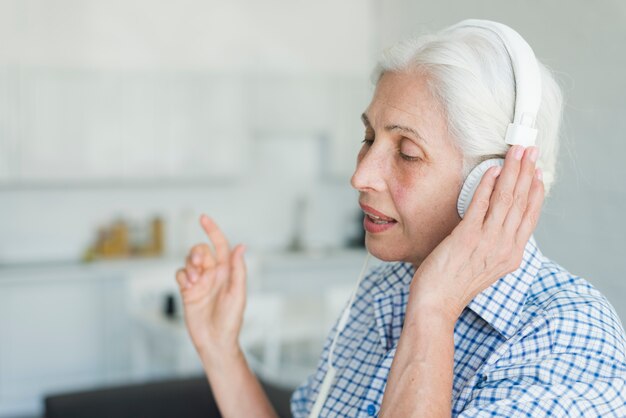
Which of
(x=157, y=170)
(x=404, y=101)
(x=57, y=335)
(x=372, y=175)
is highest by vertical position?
(x=404, y=101)

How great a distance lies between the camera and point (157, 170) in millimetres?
4316

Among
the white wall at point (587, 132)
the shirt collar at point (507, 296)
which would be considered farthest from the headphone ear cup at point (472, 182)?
the white wall at point (587, 132)

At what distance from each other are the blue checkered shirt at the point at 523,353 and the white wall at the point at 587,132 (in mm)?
188

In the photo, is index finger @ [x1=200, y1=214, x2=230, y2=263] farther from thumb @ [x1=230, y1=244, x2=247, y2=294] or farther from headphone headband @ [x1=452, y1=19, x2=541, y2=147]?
headphone headband @ [x1=452, y1=19, x2=541, y2=147]

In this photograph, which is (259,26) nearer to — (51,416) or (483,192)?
(51,416)

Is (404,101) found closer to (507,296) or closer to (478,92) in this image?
(478,92)

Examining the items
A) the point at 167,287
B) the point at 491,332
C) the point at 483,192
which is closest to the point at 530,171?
the point at 483,192

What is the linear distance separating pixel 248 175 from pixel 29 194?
1.29 metres

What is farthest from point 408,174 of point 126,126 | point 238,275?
point 126,126

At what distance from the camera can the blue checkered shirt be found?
2.95 feet

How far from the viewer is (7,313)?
400 cm

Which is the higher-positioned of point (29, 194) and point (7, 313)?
point (29, 194)

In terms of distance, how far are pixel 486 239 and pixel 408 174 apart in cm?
17

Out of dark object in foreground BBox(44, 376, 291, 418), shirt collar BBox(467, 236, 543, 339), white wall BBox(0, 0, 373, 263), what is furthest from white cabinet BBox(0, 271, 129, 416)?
shirt collar BBox(467, 236, 543, 339)
